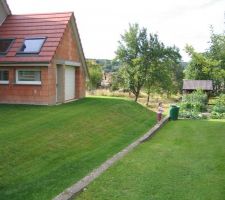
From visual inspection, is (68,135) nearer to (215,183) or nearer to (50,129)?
(50,129)

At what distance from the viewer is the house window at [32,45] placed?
20458 millimetres

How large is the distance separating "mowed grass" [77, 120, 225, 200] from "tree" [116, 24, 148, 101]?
137 ft

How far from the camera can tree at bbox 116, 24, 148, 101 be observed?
54812 millimetres

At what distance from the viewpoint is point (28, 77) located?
20500mm

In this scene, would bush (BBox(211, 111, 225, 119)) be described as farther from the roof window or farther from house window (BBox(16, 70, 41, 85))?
the roof window

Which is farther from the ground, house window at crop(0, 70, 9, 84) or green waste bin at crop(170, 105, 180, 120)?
house window at crop(0, 70, 9, 84)

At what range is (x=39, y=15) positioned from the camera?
78.3 ft

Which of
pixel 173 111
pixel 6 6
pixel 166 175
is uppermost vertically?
pixel 6 6

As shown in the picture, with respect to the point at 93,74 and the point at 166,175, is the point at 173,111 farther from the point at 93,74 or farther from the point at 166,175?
the point at 93,74

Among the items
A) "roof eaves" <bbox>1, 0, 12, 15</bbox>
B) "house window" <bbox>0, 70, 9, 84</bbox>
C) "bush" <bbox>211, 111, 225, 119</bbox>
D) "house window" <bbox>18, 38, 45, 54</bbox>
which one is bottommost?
"bush" <bbox>211, 111, 225, 119</bbox>

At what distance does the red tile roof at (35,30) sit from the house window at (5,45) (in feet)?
1.09

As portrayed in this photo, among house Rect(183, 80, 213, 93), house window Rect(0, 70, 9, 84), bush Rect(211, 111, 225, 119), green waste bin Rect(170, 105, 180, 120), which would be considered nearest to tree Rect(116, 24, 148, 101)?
house Rect(183, 80, 213, 93)

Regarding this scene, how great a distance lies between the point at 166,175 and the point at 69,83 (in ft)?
52.8

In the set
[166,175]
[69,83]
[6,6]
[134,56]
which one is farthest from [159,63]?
[166,175]
